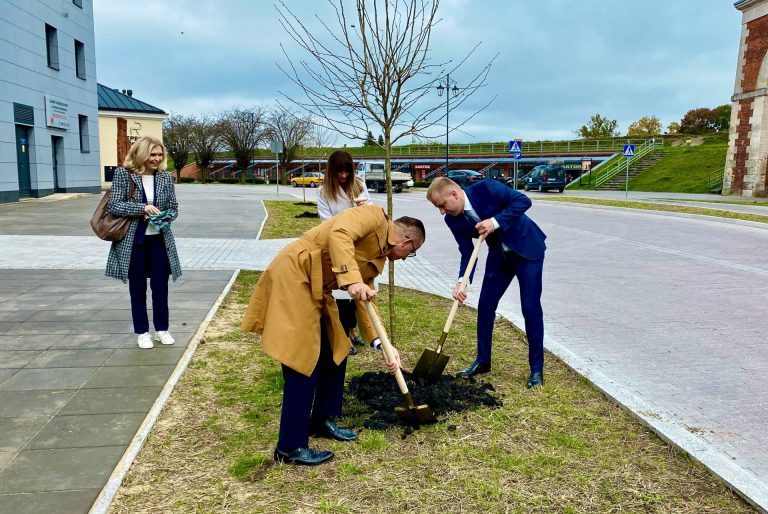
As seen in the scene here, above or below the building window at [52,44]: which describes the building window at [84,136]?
below

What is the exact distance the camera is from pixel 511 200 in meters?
4.36

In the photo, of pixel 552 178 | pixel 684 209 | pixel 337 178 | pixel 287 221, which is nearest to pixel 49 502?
pixel 337 178

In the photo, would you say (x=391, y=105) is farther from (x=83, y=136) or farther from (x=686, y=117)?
(x=686, y=117)

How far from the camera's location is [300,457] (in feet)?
10.8

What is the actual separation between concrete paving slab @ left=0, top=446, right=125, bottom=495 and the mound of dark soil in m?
1.52

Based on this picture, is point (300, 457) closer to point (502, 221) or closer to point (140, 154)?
point (502, 221)

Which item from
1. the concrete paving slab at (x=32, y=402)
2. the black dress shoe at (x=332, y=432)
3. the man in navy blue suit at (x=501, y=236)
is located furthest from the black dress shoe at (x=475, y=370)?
the concrete paving slab at (x=32, y=402)

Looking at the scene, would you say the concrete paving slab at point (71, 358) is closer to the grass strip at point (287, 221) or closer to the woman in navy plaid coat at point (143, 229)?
the woman in navy plaid coat at point (143, 229)

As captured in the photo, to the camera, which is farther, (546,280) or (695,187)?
(695,187)

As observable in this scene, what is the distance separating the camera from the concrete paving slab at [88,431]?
351cm

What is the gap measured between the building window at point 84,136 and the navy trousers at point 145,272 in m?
27.3

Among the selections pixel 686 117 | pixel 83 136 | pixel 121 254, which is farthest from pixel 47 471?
A: pixel 686 117

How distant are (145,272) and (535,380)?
334cm

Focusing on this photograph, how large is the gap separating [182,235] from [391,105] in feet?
32.9
